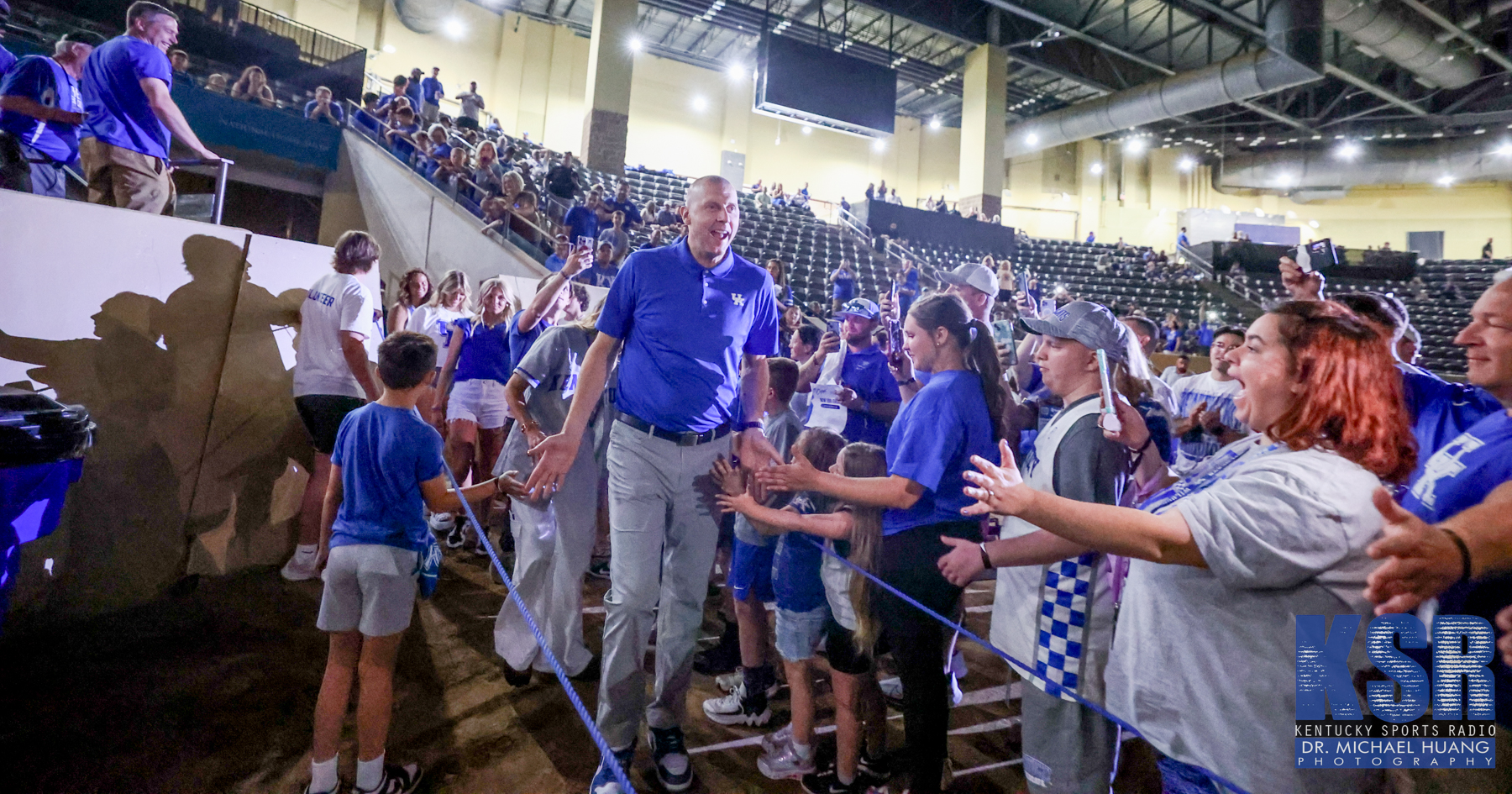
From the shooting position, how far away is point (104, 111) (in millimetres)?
3240

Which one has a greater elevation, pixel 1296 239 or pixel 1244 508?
pixel 1296 239

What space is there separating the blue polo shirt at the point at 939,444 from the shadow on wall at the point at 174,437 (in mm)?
3631

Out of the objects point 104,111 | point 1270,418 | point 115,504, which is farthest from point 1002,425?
point 104,111

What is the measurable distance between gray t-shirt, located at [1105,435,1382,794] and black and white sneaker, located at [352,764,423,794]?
2.08m

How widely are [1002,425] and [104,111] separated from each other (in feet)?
15.1

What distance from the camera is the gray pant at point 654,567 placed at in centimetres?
200

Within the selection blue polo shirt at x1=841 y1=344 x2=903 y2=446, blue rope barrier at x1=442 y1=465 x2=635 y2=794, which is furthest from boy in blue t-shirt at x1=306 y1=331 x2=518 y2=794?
blue polo shirt at x1=841 y1=344 x2=903 y2=446

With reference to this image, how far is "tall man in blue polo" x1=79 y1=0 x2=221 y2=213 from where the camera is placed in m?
3.20

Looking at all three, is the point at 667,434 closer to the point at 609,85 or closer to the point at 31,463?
the point at 31,463

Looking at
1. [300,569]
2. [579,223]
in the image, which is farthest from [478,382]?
[579,223]

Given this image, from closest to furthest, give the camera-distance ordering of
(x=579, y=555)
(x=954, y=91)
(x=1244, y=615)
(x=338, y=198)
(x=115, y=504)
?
1. (x=1244, y=615)
2. (x=579, y=555)
3. (x=115, y=504)
4. (x=338, y=198)
5. (x=954, y=91)

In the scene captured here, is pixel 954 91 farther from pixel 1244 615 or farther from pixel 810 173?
pixel 1244 615

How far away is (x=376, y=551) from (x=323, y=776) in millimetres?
679
